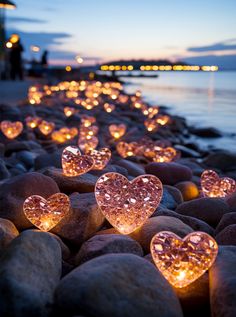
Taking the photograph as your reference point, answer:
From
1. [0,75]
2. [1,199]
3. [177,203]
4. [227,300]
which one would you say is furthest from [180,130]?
[0,75]

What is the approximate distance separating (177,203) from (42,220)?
1.35 m

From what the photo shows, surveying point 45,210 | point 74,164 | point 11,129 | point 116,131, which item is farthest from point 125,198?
point 116,131

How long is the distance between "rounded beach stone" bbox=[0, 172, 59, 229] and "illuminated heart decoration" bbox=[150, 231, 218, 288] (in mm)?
998

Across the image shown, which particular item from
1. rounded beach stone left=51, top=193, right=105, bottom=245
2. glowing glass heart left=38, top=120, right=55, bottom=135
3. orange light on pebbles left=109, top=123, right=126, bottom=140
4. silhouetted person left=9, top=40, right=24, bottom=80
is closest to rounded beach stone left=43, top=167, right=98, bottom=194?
rounded beach stone left=51, top=193, right=105, bottom=245

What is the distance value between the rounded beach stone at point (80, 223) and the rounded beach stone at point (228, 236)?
72 centimetres

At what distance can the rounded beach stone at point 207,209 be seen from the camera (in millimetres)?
2934

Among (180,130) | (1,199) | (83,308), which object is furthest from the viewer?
(180,130)

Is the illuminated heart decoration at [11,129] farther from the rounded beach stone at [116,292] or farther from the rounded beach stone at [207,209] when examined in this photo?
the rounded beach stone at [116,292]

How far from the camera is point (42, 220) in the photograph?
2395 millimetres

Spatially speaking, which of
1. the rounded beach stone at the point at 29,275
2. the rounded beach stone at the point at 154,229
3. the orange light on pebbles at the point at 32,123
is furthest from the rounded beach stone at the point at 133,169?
the orange light on pebbles at the point at 32,123

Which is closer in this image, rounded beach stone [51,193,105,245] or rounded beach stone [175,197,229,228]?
rounded beach stone [51,193,105,245]

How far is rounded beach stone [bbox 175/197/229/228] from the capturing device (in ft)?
9.62

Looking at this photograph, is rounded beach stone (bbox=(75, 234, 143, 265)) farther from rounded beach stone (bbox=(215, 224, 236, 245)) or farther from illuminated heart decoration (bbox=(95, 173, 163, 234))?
rounded beach stone (bbox=(215, 224, 236, 245))

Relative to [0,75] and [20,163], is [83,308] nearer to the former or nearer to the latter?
[20,163]
